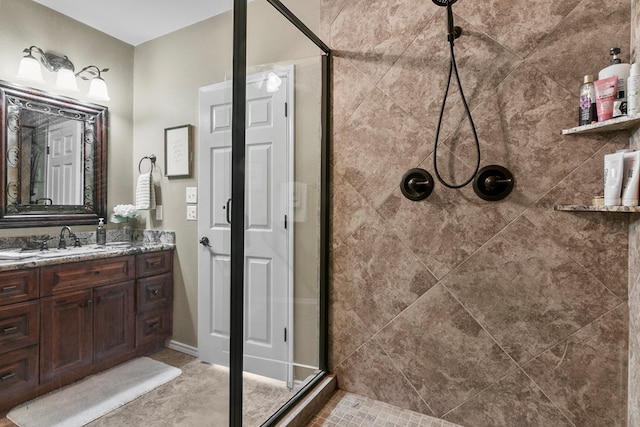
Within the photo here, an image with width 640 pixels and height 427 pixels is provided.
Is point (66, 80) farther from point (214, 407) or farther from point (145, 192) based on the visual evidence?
point (214, 407)

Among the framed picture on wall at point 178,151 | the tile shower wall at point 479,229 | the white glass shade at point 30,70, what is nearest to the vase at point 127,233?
the framed picture on wall at point 178,151

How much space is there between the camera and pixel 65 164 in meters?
1.01

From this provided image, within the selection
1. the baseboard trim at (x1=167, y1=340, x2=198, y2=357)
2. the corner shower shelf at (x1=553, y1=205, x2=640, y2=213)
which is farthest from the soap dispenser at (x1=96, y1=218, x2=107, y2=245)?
the corner shower shelf at (x1=553, y1=205, x2=640, y2=213)

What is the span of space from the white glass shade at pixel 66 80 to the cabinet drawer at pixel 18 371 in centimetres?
78

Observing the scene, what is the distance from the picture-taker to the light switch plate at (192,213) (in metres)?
1.32

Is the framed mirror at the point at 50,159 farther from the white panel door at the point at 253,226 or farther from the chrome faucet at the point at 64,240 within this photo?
the white panel door at the point at 253,226

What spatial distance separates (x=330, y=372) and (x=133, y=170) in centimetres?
148

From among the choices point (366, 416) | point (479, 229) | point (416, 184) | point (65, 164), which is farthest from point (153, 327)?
point (479, 229)

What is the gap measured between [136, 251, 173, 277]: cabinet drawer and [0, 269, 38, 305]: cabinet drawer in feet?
0.96

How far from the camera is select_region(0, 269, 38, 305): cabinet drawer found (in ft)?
2.83

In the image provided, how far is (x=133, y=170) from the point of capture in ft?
3.69

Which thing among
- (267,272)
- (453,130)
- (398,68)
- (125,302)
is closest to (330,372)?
(267,272)

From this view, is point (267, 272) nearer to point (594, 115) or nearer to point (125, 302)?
point (125, 302)

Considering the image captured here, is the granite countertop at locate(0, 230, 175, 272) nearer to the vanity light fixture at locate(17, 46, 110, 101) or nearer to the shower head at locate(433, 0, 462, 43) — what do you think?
the vanity light fixture at locate(17, 46, 110, 101)
